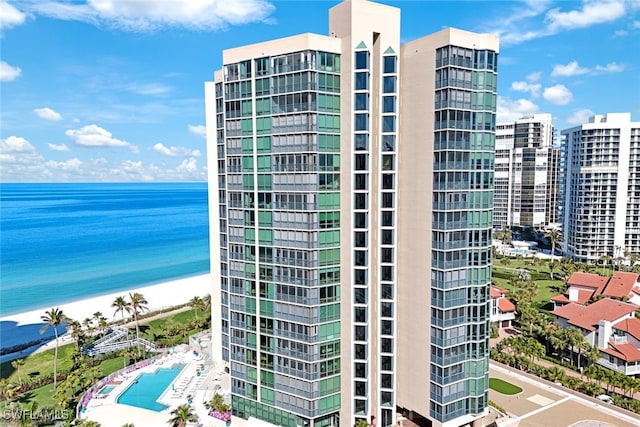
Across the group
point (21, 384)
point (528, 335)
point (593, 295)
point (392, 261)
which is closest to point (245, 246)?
point (392, 261)

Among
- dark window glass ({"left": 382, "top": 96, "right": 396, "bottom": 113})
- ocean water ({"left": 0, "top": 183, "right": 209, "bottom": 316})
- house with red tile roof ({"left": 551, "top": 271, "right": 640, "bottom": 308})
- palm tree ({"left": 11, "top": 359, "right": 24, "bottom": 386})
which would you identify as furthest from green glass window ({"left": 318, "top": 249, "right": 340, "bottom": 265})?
ocean water ({"left": 0, "top": 183, "right": 209, "bottom": 316})

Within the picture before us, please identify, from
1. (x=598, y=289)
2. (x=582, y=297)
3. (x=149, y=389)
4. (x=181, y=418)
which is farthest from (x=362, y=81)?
(x=598, y=289)

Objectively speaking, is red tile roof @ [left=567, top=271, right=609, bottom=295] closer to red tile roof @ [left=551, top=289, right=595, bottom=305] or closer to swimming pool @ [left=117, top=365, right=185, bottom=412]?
red tile roof @ [left=551, top=289, right=595, bottom=305]

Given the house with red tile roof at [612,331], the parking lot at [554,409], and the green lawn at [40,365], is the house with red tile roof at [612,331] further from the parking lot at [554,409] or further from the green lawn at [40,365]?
the green lawn at [40,365]

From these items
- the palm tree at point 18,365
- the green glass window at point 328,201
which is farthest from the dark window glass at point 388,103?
the palm tree at point 18,365

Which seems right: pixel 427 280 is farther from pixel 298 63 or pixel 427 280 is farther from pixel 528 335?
pixel 528 335

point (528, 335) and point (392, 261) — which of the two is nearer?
point (392, 261)
